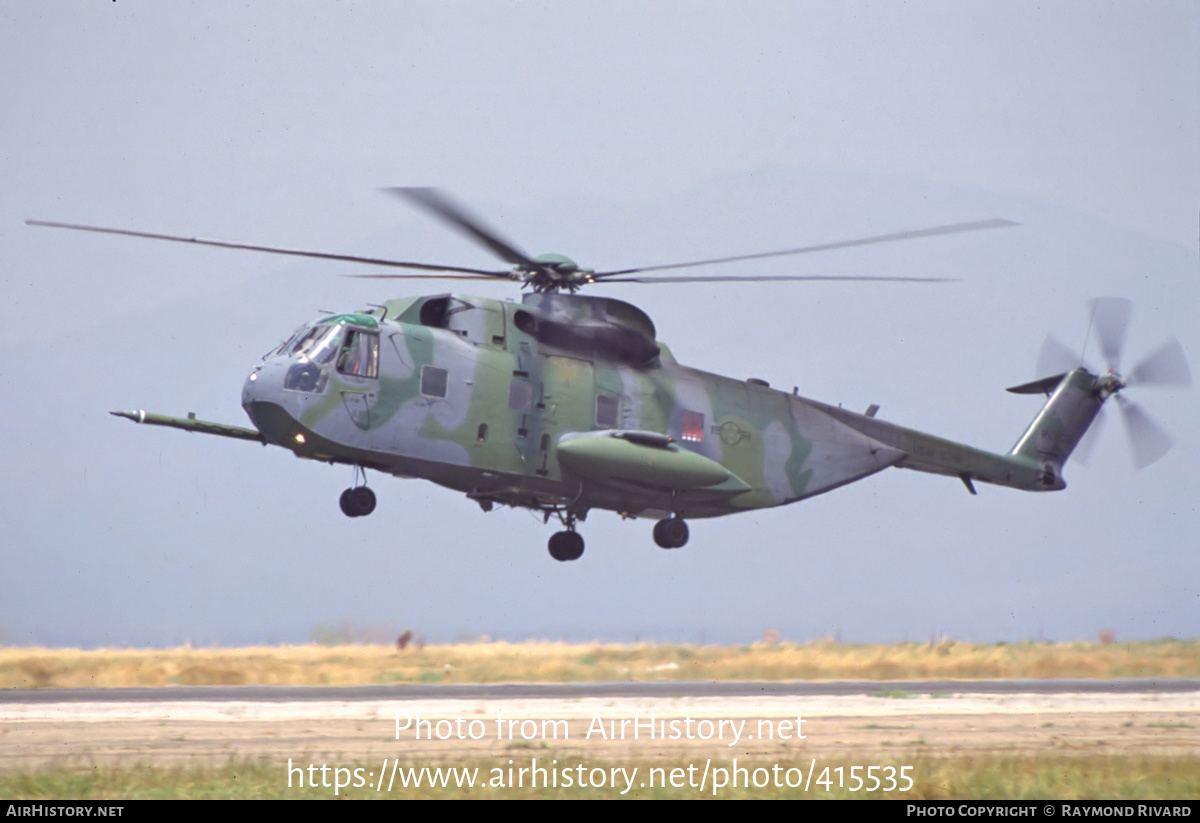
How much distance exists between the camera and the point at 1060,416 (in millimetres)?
31484

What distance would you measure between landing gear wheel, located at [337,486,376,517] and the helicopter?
1.4 inches

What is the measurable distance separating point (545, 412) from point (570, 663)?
9.29 meters

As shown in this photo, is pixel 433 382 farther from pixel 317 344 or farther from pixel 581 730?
pixel 581 730

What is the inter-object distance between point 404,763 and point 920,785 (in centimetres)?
597

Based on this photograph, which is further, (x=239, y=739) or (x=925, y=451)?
(x=925, y=451)

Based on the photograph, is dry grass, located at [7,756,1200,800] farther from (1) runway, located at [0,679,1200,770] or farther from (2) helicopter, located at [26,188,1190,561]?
(2) helicopter, located at [26,188,1190,561]

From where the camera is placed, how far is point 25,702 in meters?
23.7

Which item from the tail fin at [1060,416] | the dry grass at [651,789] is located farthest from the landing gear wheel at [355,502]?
the tail fin at [1060,416]

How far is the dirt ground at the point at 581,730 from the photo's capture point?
18.5 metres

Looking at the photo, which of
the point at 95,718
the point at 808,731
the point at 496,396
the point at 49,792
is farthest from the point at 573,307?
the point at 49,792

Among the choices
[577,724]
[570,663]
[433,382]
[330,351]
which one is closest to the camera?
[577,724]

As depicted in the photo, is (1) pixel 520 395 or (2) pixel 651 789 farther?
(1) pixel 520 395

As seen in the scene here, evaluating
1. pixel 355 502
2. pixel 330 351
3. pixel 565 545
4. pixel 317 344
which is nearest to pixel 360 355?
pixel 330 351

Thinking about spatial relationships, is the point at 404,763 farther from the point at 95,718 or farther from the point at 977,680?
the point at 977,680
